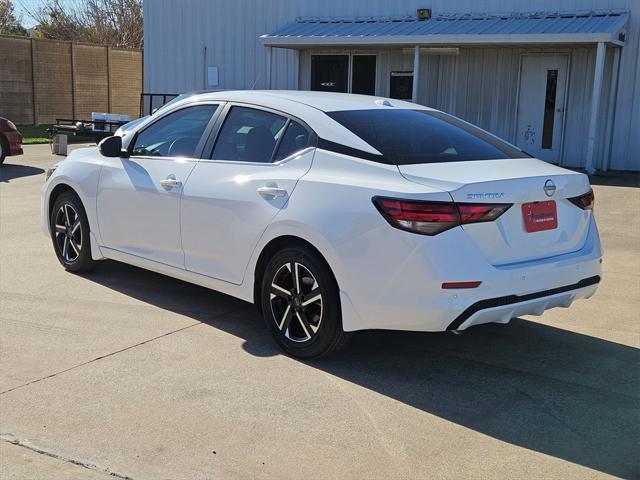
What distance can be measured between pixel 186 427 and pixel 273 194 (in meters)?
1.61

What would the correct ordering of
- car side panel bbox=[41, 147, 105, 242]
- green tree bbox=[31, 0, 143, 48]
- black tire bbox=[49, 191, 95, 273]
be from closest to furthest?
car side panel bbox=[41, 147, 105, 242]
black tire bbox=[49, 191, 95, 273]
green tree bbox=[31, 0, 143, 48]

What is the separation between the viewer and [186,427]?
3.88 m

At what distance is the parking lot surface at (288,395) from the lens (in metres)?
3.56

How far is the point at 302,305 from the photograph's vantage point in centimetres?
472

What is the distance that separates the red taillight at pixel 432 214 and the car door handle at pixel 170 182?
191 cm

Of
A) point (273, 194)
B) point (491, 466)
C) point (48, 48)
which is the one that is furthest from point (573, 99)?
point (48, 48)

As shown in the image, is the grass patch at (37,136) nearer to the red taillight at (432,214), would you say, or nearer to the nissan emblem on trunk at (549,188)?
the red taillight at (432,214)

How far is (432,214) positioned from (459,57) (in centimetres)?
1477

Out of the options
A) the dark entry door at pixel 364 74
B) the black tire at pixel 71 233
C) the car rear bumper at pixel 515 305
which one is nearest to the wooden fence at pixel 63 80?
the dark entry door at pixel 364 74

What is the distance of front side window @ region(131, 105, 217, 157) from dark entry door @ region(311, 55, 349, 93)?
13.8 metres

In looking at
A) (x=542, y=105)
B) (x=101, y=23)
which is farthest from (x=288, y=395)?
(x=101, y=23)

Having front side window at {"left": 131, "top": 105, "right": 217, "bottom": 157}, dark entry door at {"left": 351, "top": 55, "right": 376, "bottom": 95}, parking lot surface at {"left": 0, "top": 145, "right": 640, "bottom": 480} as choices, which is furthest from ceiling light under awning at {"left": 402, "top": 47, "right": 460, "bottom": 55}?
front side window at {"left": 131, "top": 105, "right": 217, "bottom": 157}

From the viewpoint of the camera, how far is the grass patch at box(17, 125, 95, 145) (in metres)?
20.5

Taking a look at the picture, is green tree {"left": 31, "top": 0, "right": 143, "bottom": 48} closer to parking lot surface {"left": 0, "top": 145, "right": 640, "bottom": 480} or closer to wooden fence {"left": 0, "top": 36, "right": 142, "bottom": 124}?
wooden fence {"left": 0, "top": 36, "right": 142, "bottom": 124}
